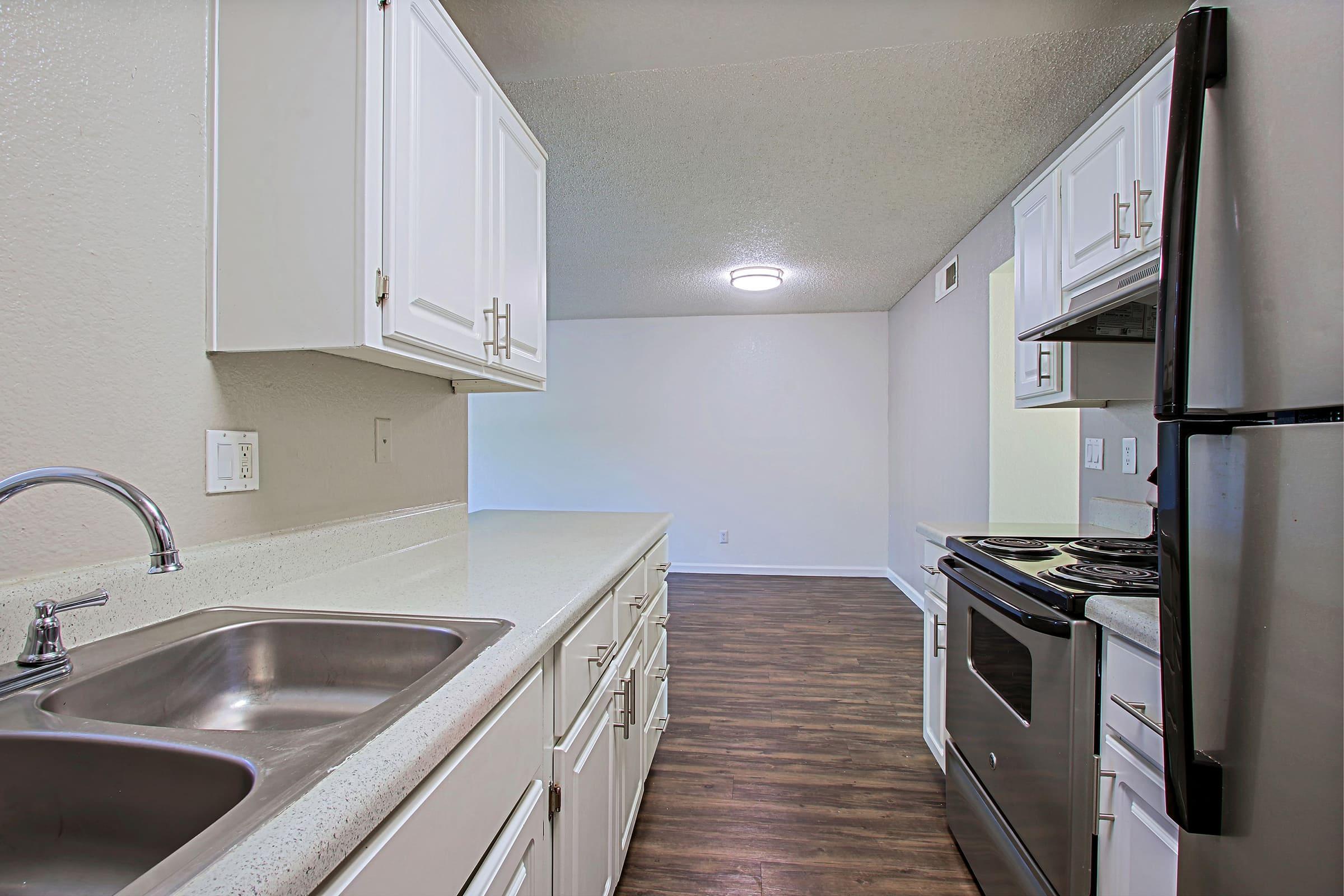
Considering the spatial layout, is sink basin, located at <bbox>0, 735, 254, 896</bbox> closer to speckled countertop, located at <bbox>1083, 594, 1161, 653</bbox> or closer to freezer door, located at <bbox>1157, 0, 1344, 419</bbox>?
freezer door, located at <bbox>1157, 0, 1344, 419</bbox>

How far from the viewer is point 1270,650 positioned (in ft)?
2.09

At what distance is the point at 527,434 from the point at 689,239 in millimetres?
2991

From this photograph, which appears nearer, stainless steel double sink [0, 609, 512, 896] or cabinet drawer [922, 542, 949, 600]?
stainless steel double sink [0, 609, 512, 896]

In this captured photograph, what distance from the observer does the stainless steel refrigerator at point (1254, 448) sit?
58cm

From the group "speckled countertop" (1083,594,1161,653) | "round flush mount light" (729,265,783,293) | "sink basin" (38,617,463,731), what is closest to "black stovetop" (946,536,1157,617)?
"speckled countertop" (1083,594,1161,653)

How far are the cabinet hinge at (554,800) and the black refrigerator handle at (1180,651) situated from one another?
0.88 metres

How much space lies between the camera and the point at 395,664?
927mm

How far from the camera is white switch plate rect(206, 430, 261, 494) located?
1.06 metres

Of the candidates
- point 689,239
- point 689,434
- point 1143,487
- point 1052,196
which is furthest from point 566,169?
point 689,434

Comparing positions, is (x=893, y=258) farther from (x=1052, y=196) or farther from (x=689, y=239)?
(x=1052, y=196)

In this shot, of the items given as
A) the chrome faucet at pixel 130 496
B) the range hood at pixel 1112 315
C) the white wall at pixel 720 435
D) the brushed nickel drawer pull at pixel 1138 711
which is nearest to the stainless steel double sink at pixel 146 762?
the chrome faucet at pixel 130 496

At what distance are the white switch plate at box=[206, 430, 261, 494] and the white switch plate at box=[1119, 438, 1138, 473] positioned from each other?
8.26ft

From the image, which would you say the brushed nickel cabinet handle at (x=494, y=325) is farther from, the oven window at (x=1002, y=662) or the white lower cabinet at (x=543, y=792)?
the oven window at (x=1002, y=662)

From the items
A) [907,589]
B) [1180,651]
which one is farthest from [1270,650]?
[907,589]
